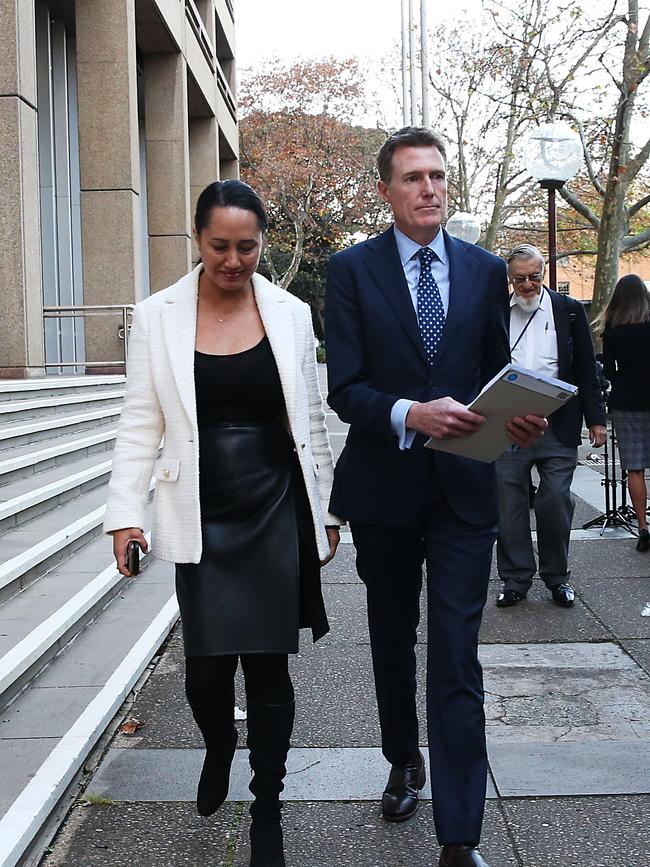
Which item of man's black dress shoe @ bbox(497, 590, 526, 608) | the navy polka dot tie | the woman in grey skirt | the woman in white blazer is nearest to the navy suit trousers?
the woman in white blazer

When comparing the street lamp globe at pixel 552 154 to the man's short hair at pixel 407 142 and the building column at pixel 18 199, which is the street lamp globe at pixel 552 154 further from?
the man's short hair at pixel 407 142

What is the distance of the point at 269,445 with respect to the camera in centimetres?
339

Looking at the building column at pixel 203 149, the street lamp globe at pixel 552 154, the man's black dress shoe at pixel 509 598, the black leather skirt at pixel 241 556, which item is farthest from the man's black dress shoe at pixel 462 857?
the building column at pixel 203 149

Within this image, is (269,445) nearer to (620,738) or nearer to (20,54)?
(620,738)

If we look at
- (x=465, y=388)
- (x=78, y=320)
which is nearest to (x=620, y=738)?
(x=465, y=388)

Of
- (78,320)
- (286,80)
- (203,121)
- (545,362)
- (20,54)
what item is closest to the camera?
(545,362)

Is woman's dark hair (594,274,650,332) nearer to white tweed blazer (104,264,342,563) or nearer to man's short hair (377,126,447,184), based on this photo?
man's short hair (377,126,447,184)

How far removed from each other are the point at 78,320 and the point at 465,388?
58.3 ft

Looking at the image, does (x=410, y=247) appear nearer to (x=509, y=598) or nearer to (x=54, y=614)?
(x=54, y=614)

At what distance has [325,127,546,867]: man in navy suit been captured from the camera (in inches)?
131

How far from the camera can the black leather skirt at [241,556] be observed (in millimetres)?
3338

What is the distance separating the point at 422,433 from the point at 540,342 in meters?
3.52

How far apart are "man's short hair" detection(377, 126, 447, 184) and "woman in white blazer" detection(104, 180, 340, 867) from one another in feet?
1.44

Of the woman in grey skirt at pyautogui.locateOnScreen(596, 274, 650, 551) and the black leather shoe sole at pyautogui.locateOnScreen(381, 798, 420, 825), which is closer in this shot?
the black leather shoe sole at pyautogui.locateOnScreen(381, 798, 420, 825)
